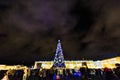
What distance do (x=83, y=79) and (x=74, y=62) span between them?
32722 mm

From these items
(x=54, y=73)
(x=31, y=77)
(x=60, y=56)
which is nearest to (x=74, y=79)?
(x=54, y=73)

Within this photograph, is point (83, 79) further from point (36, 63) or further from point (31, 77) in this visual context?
point (36, 63)

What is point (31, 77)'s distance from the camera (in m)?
19.2

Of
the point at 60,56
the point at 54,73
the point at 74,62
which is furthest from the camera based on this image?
the point at 74,62

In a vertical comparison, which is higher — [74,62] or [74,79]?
[74,62]

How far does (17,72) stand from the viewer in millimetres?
20500

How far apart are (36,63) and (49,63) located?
3.72 meters

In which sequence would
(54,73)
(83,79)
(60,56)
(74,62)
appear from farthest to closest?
(74,62) → (60,56) → (54,73) → (83,79)

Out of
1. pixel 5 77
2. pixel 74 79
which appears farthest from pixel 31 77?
pixel 74 79

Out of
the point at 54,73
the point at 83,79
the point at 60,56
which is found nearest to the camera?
the point at 83,79

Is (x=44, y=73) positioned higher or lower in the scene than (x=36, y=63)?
lower

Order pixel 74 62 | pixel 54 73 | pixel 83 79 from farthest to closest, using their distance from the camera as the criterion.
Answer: pixel 74 62, pixel 54 73, pixel 83 79

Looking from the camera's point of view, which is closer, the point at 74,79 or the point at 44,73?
the point at 74,79

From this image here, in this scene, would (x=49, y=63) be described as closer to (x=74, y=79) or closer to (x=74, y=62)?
(x=74, y=62)
